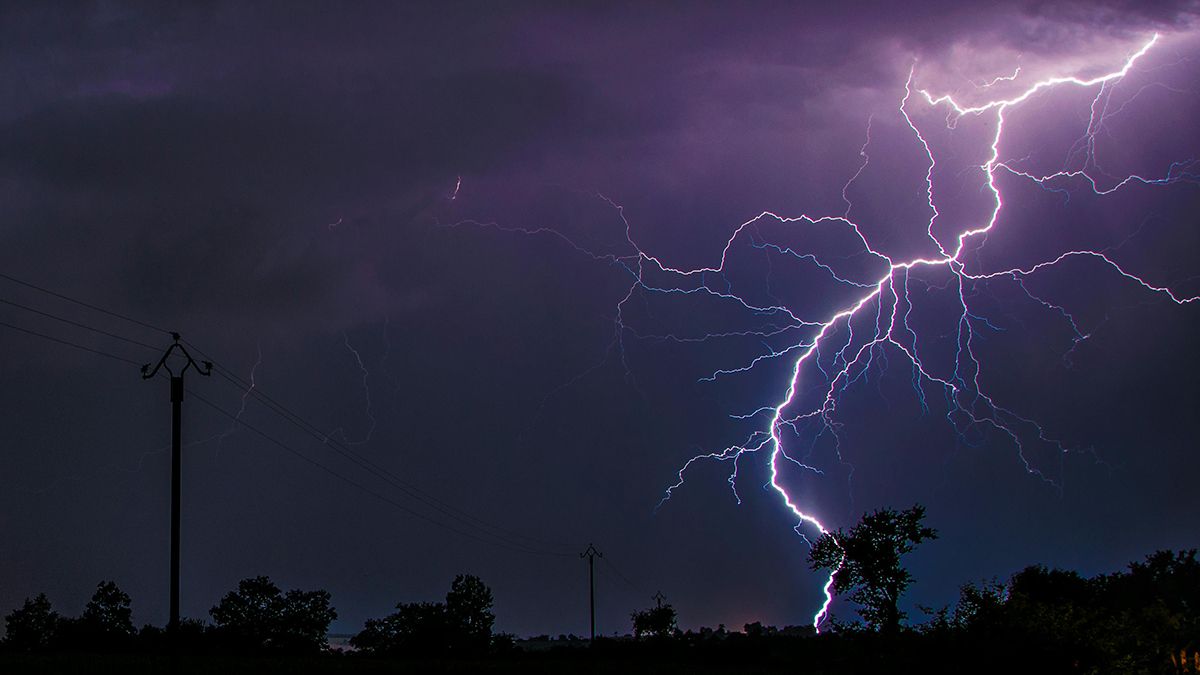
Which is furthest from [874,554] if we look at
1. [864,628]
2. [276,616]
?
[276,616]

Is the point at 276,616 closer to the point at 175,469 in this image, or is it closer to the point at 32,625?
the point at 32,625

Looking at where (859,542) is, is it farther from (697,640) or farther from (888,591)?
(697,640)

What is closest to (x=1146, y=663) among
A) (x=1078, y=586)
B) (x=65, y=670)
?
(x=65, y=670)

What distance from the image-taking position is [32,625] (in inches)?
2463

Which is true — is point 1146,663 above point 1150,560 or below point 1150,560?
below

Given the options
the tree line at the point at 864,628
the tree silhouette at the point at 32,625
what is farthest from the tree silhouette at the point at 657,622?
the tree silhouette at the point at 32,625

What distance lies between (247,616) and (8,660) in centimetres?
3100

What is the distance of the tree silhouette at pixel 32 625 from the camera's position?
5991 centimetres

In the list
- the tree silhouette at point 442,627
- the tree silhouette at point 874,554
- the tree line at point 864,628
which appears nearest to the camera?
the tree line at point 864,628

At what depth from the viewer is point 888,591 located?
1474 inches

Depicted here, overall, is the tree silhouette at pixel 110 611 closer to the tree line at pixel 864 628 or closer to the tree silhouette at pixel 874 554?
the tree line at pixel 864 628

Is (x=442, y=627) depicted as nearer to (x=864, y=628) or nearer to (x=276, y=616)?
(x=276, y=616)

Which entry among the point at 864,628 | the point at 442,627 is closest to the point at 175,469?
the point at 864,628

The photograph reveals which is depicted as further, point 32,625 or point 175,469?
point 32,625
